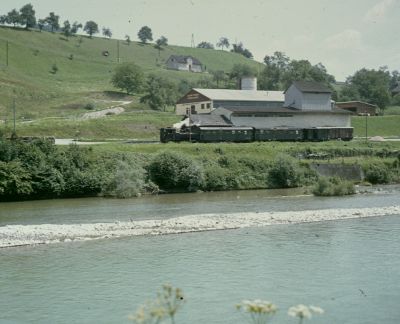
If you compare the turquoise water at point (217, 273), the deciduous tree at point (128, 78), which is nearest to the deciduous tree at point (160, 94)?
the deciduous tree at point (128, 78)

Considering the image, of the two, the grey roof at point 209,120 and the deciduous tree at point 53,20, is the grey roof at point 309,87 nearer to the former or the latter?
the grey roof at point 209,120

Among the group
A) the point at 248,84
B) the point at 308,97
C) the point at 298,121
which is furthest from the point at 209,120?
the point at 248,84

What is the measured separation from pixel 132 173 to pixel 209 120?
24481 mm

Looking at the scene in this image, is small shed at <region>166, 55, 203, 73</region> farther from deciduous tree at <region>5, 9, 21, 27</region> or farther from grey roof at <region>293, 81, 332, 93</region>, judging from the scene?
grey roof at <region>293, 81, 332, 93</region>

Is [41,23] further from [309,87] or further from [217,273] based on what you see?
[217,273]

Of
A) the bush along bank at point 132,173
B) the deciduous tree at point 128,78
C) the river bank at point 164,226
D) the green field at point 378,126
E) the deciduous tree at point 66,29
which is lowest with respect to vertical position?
the river bank at point 164,226

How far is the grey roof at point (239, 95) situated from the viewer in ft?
299

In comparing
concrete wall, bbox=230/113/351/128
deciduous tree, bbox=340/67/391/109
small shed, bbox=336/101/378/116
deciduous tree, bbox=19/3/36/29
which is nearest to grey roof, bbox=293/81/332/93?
concrete wall, bbox=230/113/351/128

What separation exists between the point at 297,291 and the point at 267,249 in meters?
6.65

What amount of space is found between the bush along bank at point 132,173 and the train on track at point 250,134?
7846 mm

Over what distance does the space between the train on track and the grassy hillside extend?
31.0 m

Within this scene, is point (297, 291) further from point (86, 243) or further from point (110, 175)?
point (110, 175)

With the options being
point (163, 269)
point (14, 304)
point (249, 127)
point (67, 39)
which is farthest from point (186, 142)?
point (67, 39)

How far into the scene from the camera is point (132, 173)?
4922 cm
